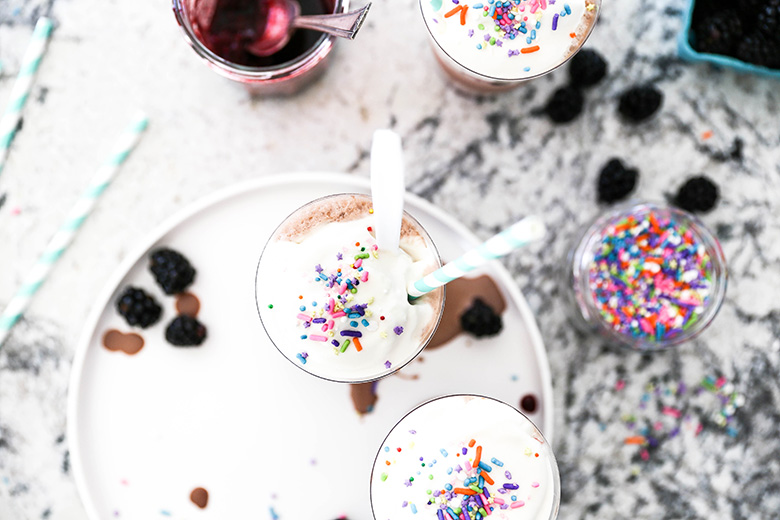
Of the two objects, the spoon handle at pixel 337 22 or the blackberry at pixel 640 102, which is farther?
the blackberry at pixel 640 102

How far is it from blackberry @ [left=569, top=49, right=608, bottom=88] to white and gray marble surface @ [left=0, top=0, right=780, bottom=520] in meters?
0.06

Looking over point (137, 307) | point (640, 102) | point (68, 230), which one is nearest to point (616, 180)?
point (640, 102)

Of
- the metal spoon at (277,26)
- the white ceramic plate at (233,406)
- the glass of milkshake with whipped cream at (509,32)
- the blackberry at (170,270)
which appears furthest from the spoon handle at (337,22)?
the blackberry at (170,270)

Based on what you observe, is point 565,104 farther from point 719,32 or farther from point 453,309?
point 453,309

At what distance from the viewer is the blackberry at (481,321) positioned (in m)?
1.49

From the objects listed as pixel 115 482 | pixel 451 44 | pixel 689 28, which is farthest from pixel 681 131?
pixel 115 482

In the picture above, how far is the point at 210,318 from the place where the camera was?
1.53 m

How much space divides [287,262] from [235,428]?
46 centimetres

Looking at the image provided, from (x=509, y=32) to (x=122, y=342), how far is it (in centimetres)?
107

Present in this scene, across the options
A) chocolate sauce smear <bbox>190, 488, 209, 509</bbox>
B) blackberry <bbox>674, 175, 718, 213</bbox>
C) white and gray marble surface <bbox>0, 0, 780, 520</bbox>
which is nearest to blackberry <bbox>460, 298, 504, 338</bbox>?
white and gray marble surface <bbox>0, 0, 780, 520</bbox>

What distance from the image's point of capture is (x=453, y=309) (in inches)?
60.6

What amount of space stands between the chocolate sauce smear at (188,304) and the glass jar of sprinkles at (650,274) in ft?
2.84

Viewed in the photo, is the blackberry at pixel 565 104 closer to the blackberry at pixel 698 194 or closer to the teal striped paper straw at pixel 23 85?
the blackberry at pixel 698 194

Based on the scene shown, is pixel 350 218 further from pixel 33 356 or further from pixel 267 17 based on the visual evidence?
pixel 33 356
